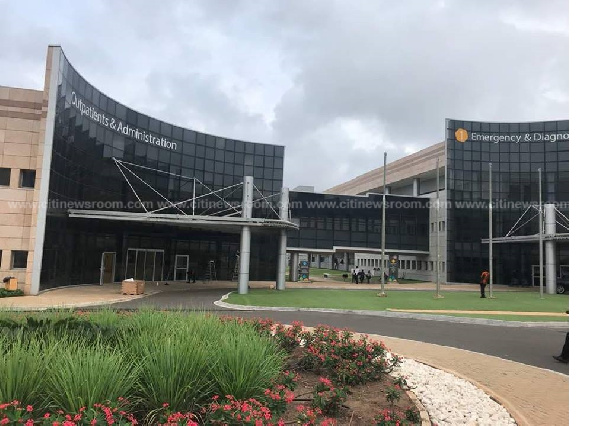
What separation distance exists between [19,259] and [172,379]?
71.9ft

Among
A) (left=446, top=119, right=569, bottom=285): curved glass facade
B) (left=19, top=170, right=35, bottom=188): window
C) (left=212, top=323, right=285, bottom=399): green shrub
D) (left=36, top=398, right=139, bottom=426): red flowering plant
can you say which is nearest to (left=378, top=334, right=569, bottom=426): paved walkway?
(left=212, top=323, right=285, bottom=399): green shrub

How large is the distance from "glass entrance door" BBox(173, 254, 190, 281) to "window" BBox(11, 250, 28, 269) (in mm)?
15848

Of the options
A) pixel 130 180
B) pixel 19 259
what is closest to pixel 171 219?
pixel 19 259

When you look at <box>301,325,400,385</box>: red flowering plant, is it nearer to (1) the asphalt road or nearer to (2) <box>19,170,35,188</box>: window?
(1) the asphalt road

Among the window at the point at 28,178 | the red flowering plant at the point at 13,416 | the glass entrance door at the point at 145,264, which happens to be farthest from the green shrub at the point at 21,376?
the glass entrance door at the point at 145,264

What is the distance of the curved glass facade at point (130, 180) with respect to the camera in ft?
82.6

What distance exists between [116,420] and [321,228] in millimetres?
41461

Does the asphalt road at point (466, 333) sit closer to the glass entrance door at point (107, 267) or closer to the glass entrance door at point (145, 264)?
the glass entrance door at point (107, 267)

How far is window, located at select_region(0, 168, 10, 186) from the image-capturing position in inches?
898

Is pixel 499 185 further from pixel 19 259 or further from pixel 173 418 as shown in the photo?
pixel 173 418

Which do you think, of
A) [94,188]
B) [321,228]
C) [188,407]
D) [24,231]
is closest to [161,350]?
[188,407]

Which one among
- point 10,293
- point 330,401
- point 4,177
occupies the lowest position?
point 10,293

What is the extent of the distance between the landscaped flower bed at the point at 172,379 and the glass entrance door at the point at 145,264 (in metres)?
28.2

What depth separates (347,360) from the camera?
756 cm
